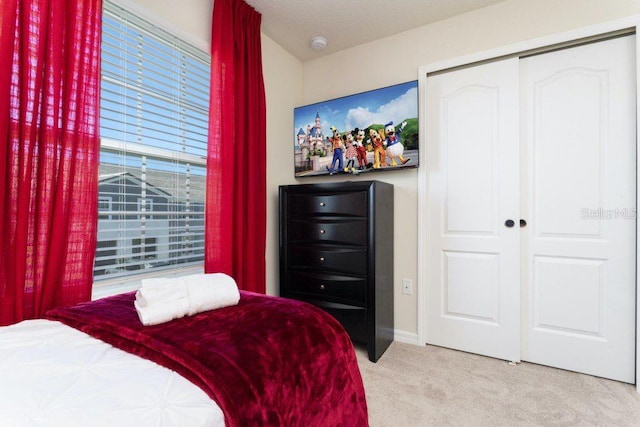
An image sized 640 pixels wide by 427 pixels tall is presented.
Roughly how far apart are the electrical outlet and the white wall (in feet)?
0.11

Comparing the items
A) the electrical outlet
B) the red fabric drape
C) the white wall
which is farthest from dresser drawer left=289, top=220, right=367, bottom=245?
the electrical outlet

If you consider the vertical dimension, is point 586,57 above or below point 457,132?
above

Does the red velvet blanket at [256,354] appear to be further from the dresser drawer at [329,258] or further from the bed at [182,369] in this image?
the dresser drawer at [329,258]

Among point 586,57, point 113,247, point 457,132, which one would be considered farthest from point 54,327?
point 586,57

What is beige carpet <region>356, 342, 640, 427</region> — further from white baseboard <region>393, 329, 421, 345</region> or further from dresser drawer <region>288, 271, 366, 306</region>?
dresser drawer <region>288, 271, 366, 306</region>

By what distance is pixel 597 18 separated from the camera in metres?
1.79

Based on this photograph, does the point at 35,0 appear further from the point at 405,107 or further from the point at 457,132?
the point at 457,132

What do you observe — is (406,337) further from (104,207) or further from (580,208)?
(104,207)

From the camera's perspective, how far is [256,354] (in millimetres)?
749

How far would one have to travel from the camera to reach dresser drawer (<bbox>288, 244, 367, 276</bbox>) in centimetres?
204

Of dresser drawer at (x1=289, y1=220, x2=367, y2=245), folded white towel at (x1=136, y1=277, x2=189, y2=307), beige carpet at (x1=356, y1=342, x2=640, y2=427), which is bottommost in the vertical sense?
beige carpet at (x1=356, y1=342, x2=640, y2=427)

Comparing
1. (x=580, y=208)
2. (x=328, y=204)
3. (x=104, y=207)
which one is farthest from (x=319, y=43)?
(x=580, y=208)

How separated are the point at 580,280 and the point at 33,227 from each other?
9.35 ft

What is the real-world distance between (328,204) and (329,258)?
0.39m
